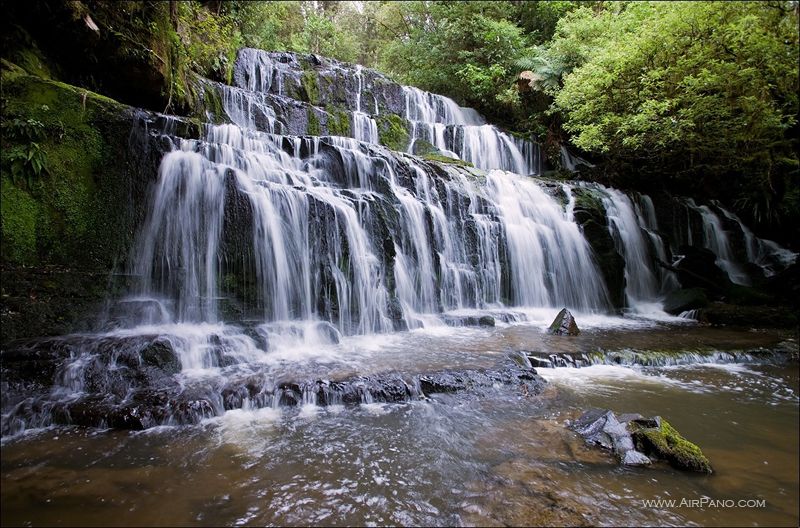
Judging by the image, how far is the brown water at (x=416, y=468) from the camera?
2545 millimetres

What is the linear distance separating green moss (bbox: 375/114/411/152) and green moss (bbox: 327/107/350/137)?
3.80ft

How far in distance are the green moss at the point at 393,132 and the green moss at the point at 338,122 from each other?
116 centimetres

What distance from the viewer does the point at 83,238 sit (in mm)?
5410

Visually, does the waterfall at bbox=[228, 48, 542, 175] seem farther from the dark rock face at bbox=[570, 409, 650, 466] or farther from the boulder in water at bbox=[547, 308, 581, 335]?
the dark rock face at bbox=[570, 409, 650, 466]

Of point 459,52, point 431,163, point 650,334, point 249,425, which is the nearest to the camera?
point 249,425

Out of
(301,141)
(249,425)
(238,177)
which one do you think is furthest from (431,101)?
(249,425)

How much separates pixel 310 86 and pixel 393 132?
352cm

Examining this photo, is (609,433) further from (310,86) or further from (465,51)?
(465,51)

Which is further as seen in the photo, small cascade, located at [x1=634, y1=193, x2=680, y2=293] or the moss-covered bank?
small cascade, located at [x1=634, y1=193, x2=680, y2=293]

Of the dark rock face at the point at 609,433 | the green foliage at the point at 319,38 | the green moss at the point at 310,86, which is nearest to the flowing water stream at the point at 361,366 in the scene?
the dark rock face at the point at 609,433

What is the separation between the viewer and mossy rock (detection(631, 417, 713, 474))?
3.05m

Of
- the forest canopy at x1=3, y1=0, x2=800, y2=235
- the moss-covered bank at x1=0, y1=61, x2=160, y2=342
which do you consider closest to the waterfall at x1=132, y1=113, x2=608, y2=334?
the moss-covered bank at x1=0, y1=61, x2=160, y2=342

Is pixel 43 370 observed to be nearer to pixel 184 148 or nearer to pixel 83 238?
pixel 83 238

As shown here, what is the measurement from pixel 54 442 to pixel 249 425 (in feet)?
5.05
